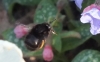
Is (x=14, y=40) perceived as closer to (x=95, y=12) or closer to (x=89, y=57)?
(x=89, y=57)

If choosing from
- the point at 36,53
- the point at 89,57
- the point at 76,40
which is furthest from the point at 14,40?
the point at 89,57

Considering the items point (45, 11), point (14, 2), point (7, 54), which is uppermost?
point (14, 2)

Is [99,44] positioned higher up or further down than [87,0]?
further down

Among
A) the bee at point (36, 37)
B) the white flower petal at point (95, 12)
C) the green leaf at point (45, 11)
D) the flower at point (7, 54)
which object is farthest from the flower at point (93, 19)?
the green leaf at point (45, 11)

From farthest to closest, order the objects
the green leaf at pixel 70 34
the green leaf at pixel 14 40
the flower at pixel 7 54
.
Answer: the green leaf at pixel 14 40 < the green leaf at pixel 70 34 < the flower at pixel 7 54

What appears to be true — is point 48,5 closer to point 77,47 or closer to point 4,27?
point 77,47

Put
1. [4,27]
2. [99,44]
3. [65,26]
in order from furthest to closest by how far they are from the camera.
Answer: [4,27]
[65,26]
[99,44]

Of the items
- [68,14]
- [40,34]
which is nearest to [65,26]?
[68,14]

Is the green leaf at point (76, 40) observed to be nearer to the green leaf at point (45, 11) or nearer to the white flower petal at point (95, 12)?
the green leaf at point (45, 11)
